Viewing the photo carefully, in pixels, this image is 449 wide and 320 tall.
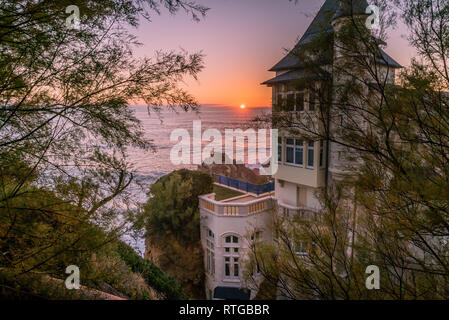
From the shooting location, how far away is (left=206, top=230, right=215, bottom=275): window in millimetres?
10102

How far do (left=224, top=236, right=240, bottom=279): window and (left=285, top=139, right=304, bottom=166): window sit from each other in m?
3.36

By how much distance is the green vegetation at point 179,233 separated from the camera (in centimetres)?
1034

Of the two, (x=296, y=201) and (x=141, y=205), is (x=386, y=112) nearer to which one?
(x=141, y=205)

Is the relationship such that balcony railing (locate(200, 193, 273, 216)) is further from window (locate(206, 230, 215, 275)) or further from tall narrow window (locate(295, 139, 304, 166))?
tall narrow window (locate(295, 139, 304, 166))

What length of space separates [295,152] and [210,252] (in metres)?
4.77

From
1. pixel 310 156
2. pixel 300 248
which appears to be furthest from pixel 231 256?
pixel 300 248

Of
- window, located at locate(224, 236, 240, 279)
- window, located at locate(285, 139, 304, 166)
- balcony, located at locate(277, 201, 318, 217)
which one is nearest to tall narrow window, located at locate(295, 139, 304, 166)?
window, located at locate(285, 139, 304, 166)

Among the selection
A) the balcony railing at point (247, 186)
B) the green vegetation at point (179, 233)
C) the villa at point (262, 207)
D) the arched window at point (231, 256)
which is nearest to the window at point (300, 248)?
the villa at point (262, 207)

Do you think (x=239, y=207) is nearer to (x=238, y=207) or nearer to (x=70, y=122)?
(x=238, y=207)

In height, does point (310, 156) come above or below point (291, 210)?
above

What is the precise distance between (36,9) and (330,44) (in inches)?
101

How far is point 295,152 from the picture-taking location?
8.09 m

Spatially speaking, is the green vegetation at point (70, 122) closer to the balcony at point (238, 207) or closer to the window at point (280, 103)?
the window at point (280, 103)
